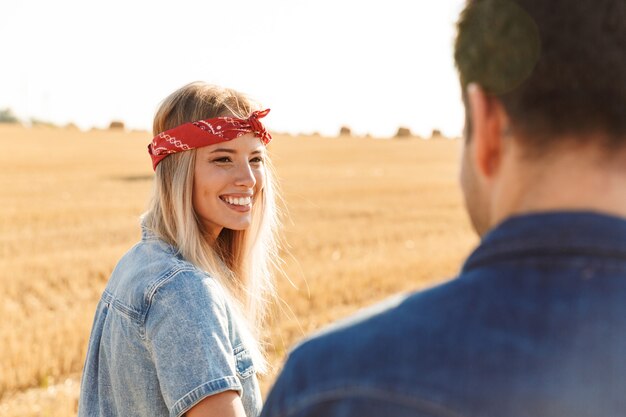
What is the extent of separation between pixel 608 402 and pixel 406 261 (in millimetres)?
10479

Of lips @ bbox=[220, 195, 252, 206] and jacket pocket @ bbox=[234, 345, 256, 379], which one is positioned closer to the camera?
jacket pocket @ bbox=[234, 345, 256, 379]

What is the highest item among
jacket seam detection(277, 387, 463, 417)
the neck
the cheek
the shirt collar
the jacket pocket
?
the neck

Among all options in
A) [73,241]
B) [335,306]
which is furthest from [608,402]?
[73,241]

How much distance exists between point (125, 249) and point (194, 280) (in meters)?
10.8

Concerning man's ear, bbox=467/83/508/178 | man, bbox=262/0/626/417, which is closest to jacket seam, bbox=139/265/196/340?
man, bbox=262/0/626/417

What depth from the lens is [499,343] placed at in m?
0.90

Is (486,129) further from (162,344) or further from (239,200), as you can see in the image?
(239,200)

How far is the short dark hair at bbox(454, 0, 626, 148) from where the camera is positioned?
40.0 inches

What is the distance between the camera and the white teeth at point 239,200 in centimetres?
263

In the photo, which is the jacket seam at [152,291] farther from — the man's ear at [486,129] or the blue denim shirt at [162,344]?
the man's ear at [486,129]

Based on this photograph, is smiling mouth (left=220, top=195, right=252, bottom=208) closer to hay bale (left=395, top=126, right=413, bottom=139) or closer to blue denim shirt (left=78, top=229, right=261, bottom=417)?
blue denim shirt (left=78, top=229, right=261, bottom=417)

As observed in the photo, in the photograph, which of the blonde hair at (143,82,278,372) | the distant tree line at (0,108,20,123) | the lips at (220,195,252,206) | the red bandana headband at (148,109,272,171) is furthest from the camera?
the distant tree line at (0,108,20,123)

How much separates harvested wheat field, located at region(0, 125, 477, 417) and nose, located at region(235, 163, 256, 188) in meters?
0.72

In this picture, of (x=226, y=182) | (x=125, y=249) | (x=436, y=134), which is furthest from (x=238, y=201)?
(x=436, y=134)
